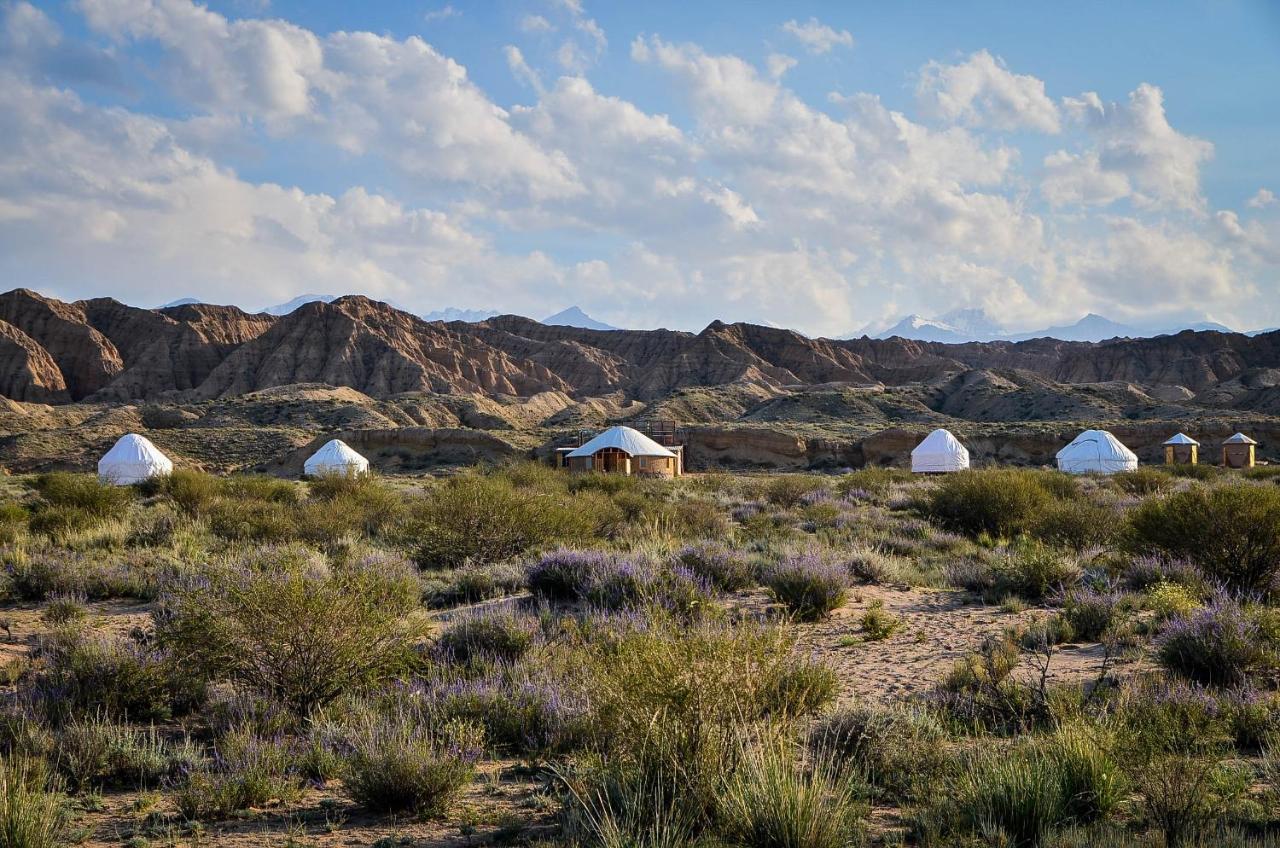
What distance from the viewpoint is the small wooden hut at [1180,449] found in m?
42.1

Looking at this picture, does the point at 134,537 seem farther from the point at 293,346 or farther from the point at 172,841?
the point at 293,346

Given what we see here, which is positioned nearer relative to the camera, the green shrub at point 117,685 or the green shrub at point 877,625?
the green shrub at point 117,685

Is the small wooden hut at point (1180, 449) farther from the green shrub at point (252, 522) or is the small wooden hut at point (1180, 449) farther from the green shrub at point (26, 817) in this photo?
the green shrub at point (26, 817)

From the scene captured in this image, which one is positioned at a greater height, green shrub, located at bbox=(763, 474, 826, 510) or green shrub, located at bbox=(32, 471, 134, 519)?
green shrub, located at bbox=(32, 471, 134, 519)

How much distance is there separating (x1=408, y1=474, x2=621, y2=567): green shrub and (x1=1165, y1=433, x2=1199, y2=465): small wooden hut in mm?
39203

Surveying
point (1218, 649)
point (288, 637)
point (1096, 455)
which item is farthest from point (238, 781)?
point (1096, 455)

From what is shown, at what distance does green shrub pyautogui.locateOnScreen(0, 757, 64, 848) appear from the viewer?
10.8ft

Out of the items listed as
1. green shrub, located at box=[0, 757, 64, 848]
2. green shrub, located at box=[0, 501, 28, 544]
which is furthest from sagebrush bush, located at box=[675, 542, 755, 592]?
green shrub, located at box=[0, 501, 28, 544]

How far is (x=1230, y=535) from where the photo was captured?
359 inches

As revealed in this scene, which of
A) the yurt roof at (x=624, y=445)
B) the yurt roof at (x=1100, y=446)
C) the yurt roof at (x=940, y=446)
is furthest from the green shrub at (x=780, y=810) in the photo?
the yurt roof at (x=1100, y=446)

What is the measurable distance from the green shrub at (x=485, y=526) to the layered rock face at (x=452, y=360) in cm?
6821

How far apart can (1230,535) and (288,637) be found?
9.27m

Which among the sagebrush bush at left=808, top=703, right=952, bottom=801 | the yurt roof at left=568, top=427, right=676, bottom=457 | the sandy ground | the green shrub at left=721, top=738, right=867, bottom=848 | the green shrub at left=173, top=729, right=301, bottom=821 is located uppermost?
the yurt roof at left=568, top=427, right=676, bottom=457

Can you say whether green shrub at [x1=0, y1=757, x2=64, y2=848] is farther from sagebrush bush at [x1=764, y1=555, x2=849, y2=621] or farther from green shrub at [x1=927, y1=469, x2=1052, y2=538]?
green shrub at [x1=927, y1=469, x2=1052, y2=538]
